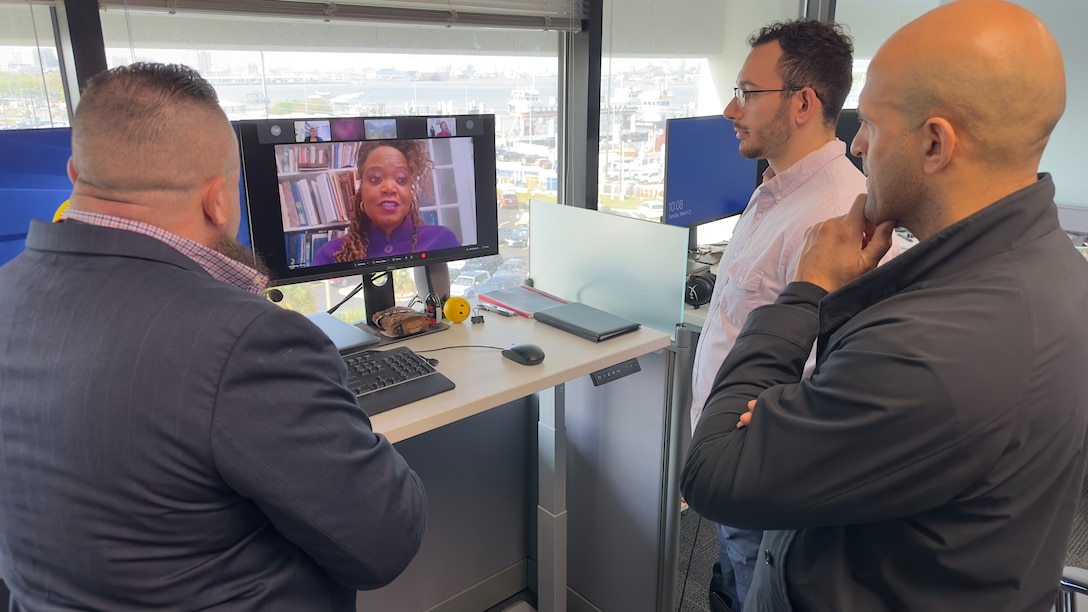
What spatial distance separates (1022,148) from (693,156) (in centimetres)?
169

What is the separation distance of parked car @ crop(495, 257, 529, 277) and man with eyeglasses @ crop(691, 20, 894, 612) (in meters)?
1.01

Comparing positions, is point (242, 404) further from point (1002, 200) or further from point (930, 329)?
point (1002, 200)

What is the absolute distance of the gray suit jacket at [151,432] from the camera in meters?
0.80

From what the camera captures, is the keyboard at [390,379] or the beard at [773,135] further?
the beard at [773,135]

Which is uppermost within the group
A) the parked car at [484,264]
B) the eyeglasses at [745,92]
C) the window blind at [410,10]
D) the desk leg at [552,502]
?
the window blind at [410,10]

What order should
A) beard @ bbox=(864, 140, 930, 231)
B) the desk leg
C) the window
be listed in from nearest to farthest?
1. beard @ bbox=(864, 140, 930, 231)
2. the desk leg
3. the window

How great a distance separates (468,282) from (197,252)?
1.52 meters

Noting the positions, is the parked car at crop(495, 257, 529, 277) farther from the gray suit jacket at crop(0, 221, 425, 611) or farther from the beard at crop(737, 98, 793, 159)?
the gray suit jacket at crop(0, 221, 425, 611)

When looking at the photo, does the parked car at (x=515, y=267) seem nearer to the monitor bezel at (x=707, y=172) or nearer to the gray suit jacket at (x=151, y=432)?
the monitor bezel at (x=707, y=172)

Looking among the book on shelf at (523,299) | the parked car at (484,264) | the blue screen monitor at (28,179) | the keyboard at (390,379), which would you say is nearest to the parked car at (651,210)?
the parked car at (484,264)

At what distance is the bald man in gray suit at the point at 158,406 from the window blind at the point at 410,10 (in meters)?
0.94

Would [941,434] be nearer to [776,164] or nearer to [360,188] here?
[776,164]

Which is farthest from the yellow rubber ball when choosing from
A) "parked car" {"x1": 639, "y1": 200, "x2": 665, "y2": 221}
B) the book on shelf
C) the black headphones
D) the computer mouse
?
"parked car" {"x1": 639, "y1": 200, "x2": 665, "y2": 221}

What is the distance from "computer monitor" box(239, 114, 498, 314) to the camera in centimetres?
163
